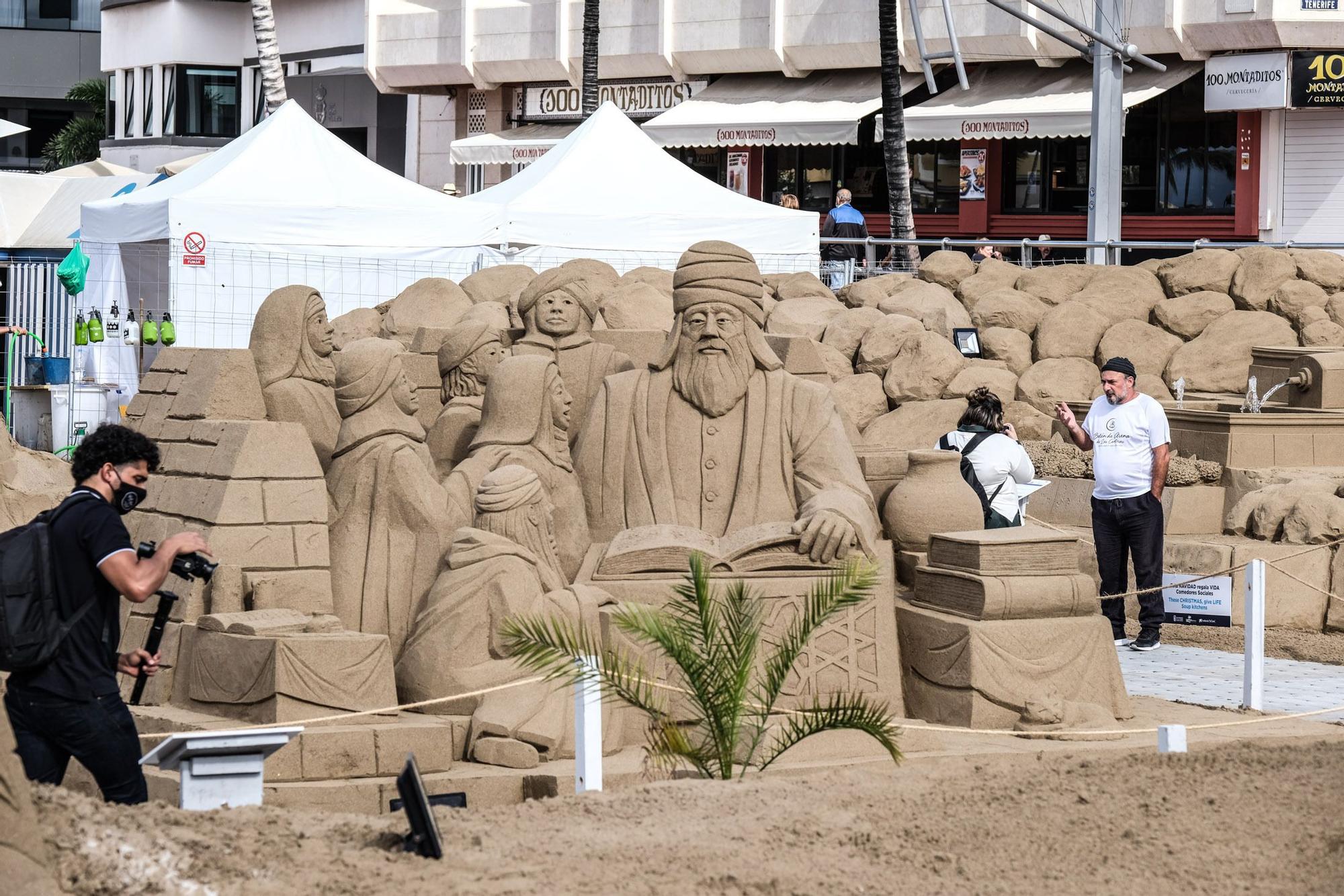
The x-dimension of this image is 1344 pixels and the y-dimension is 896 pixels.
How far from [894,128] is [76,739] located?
18.3m

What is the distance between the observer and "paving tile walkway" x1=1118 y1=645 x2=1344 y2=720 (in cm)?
947

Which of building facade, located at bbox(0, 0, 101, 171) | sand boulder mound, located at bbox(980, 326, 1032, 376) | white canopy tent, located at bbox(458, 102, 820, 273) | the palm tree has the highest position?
building facade, located at bbox(0, 0, 101, 171)

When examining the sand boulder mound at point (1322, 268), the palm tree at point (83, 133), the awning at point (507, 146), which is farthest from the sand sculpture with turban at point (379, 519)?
the palm tree at point (83, 133)

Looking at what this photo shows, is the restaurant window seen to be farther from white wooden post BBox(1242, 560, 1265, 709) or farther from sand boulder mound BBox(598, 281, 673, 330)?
white wooden post BBox(1242, 560, 1265, 709)

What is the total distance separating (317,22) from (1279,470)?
3146 cm

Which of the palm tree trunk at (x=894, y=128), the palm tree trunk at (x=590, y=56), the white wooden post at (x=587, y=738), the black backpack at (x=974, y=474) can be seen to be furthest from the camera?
the palm tree trunk at (x=590, y=56)

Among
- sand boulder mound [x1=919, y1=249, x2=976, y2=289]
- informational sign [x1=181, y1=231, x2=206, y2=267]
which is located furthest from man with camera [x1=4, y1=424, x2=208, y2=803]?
sand boulder mound [x1=919, y1=249, x2=976, y2=289]

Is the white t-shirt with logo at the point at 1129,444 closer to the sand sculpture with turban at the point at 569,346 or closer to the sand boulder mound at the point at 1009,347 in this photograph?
the sand sculpture with turban at the point at 569,346

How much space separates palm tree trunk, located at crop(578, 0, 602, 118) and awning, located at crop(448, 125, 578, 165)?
19.6 ft

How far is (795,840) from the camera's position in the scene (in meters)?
5.60

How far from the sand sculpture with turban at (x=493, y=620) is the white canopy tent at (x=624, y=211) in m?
8.95

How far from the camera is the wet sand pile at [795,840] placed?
5.08 m

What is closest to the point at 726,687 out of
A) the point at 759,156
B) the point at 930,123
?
the point at 930,123

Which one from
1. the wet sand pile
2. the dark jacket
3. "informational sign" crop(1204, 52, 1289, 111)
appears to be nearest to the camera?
the wet sand pile
